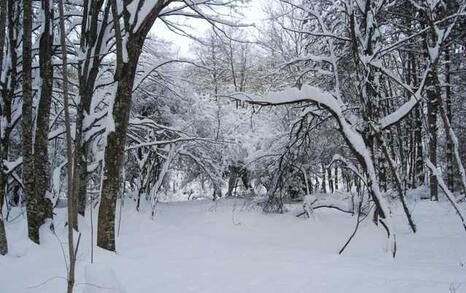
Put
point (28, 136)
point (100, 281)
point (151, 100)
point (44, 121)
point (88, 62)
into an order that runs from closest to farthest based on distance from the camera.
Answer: point (100, 281)
point (28, 136)
point (44, 121)
point (88, 62)
point (151, 100)

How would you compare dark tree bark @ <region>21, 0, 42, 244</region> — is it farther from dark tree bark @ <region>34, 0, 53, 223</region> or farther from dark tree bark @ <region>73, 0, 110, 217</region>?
dark tree bark @ <region>73, 0, 110, 217</region>

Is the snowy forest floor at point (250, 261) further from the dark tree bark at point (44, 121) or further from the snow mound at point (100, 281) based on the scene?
the dark tree bark at point (44, 121)

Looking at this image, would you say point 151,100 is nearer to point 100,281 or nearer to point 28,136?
point 28,136

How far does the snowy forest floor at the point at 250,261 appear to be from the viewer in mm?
4059

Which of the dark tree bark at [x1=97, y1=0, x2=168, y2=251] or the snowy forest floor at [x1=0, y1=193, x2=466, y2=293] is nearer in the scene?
the snowy forest floor at [x1=0, y1=193, x2=466, y2=293]

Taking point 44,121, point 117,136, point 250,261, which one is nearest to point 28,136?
point 44,121

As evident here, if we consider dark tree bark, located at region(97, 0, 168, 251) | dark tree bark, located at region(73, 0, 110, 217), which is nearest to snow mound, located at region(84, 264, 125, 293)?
dark tree bark, located at region(97, 0, 168, 251)

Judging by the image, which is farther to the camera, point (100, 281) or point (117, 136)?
point (117, 136)

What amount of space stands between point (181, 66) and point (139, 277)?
15.5m

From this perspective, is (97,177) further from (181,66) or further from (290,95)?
(290,95)

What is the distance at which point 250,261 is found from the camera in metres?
5.55

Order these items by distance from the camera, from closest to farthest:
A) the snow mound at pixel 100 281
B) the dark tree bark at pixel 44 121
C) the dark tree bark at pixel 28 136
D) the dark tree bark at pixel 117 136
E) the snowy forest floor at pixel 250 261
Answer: the snow mound at pixel 100 281, the snowy forest floor at pixel 250 261, the dark tree bark at pixel 117 136, the dark tree bark at pixel 28 136, the dark tree bark at pixel 44 121

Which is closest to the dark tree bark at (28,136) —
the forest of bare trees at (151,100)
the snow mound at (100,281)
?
the forest of bare trees at (151,100)

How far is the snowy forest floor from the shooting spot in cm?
406
